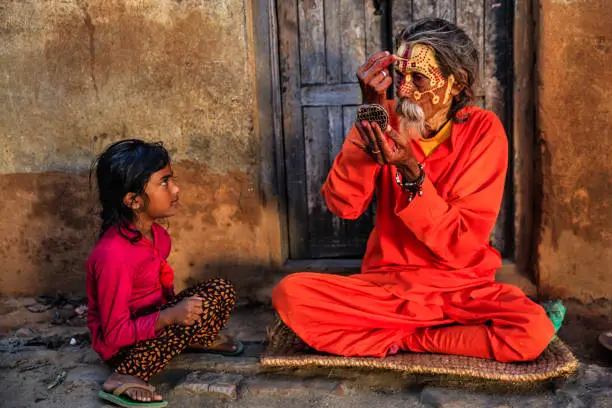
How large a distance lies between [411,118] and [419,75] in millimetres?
195

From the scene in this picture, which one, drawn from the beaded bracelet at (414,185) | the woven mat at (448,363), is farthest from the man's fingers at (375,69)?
the woven mat at (448,363)

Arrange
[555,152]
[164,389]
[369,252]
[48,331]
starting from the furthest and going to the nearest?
[48,331] → [555,152] → [369,252] → [164,389]

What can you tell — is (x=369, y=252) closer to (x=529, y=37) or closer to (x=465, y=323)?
(x=465, y=323)

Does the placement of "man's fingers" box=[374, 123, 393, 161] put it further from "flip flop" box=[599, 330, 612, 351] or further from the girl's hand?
"flip flop" box=[599, 330, 612, 351]

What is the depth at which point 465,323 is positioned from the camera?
3246 millimetres

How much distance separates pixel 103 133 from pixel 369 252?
1836 millimetres

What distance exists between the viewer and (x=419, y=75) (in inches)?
125

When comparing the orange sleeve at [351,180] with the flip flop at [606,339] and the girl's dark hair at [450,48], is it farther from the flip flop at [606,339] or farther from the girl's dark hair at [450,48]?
the flip flop at [606,339]

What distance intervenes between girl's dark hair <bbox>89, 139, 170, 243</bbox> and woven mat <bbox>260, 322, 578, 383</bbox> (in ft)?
3.00

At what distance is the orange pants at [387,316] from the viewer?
316 cm

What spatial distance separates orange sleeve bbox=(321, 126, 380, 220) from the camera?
3154 millimetres

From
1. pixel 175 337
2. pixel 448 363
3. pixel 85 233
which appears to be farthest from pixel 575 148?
pixel 85 233

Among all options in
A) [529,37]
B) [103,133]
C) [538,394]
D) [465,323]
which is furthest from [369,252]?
[103,133]

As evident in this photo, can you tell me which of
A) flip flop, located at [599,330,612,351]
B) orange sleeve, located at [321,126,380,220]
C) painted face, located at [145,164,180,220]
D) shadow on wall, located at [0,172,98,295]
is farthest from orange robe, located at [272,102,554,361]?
shadow on wall, located at [0,172,98,295]
